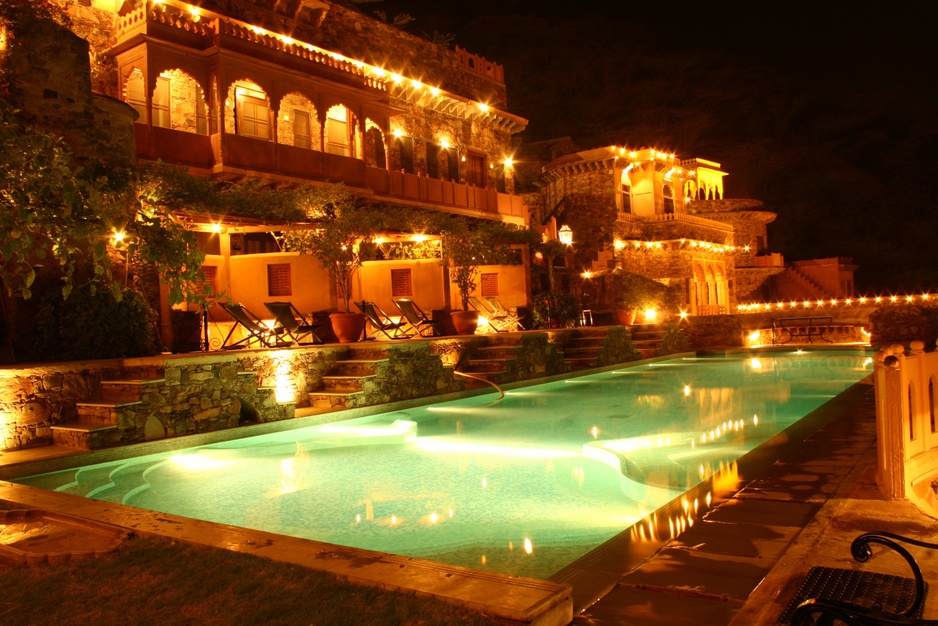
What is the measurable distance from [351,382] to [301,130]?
10586mm

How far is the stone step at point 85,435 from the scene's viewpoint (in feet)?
22.2

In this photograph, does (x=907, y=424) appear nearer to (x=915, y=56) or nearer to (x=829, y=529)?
(x=829, y=529)

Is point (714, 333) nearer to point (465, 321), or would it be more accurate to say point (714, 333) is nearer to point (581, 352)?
point (581, 352)

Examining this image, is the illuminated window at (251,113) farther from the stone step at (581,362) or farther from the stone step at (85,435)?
the stone step at (85,435)

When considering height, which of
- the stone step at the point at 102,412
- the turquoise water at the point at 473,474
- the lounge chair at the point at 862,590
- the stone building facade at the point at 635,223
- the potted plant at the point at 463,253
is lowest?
the turquoise water at the point at 473,474

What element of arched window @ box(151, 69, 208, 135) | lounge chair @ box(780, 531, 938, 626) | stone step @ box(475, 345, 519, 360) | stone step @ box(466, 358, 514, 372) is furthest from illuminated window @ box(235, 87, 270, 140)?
lounge chair @ box(780, 531, 938, 626)

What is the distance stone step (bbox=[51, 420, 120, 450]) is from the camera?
678 cm

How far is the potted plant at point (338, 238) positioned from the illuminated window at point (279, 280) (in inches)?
89.7

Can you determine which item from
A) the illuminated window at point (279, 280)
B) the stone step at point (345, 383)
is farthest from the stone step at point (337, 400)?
the illuminated window at point (279, 280)

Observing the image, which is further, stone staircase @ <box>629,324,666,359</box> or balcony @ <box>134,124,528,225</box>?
stone staircase @ <box>629,324,666,359</box>

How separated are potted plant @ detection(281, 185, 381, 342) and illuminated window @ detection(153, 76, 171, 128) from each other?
487cm

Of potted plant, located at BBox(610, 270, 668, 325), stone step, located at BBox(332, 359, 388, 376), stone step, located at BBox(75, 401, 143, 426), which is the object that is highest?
potted plant, located at BBox(610, 270, 668, 325)

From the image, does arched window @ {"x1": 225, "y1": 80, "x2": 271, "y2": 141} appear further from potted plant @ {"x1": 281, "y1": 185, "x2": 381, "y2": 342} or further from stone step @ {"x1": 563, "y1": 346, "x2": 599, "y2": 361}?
stone step @ {"x1": 563, "y1": 346, "x2": 599, "y2": 361}

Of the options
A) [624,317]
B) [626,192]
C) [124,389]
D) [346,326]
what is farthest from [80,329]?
[626,192]
